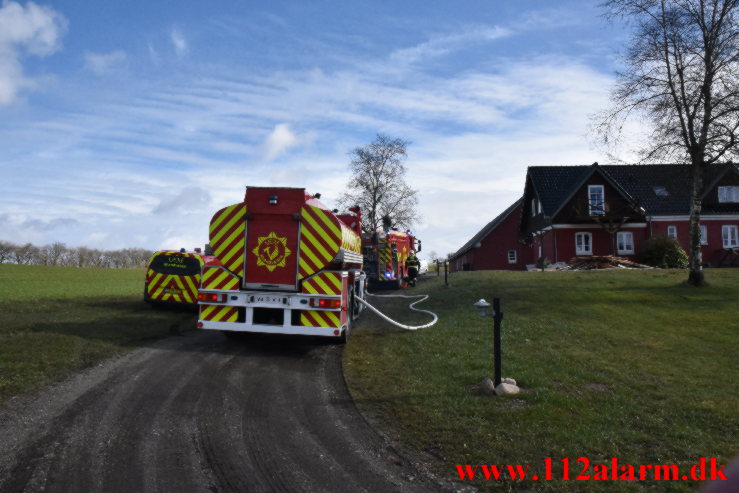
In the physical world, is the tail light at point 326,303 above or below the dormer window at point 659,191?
below

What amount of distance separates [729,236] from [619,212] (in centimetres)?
887

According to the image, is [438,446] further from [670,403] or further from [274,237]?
[274,237]

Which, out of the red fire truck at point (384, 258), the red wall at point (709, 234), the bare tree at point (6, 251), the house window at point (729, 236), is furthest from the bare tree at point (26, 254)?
the house window at point (729, 236)

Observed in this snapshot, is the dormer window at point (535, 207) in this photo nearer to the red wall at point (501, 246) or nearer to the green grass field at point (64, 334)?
the red wall at point (501, 246)

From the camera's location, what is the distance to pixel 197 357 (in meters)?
8.36

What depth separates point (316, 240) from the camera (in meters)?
8.99

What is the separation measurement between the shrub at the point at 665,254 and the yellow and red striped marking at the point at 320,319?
2550 centimetres

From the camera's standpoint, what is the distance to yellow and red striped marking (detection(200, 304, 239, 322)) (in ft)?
29.2

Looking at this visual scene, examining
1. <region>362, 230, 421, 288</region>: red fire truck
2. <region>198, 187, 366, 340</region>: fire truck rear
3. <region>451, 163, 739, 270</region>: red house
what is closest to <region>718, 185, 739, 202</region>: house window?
<region>451, 163, 739, 270</region>: red house

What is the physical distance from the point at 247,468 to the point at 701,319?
1265 cm

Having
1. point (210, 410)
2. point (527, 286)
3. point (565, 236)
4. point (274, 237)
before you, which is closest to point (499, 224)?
point (565, 236)

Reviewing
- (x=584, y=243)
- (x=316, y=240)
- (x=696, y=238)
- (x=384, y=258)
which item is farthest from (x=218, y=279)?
(x=584, y=243)

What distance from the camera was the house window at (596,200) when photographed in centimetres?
3303

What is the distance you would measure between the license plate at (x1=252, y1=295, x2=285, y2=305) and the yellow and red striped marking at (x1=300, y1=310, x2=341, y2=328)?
1.59 ft
